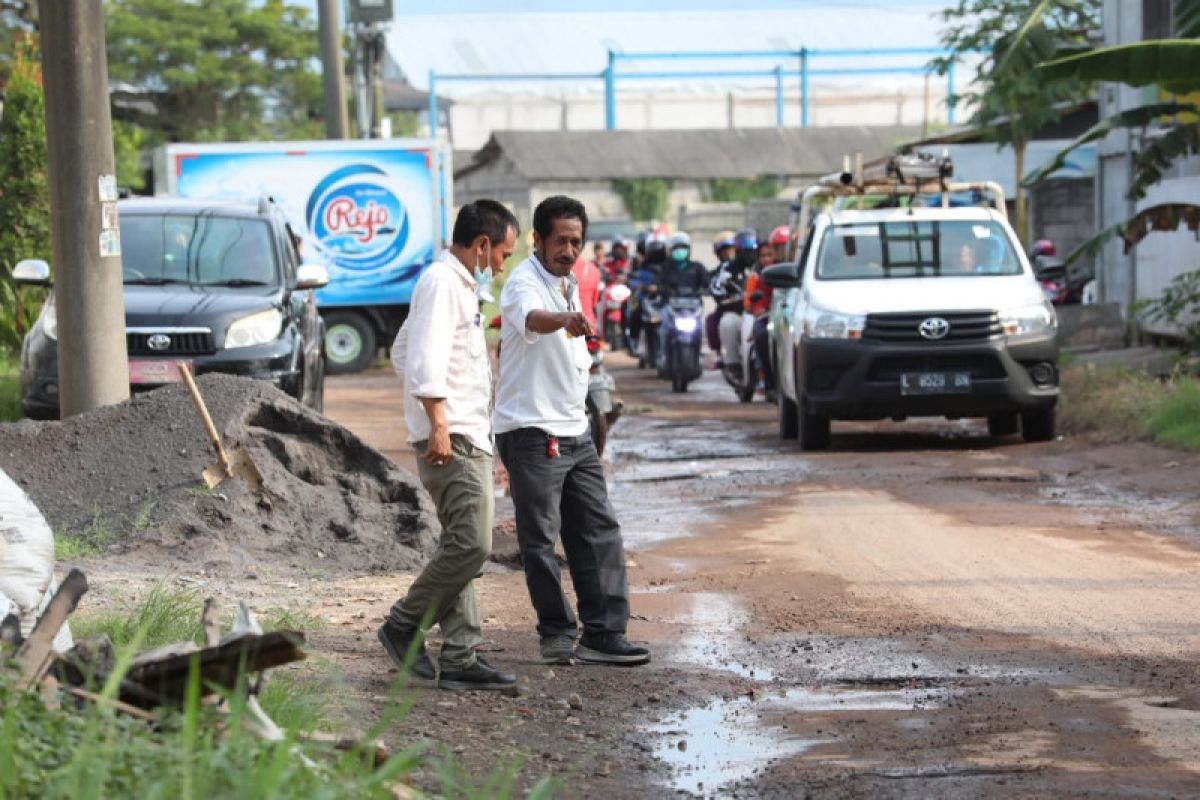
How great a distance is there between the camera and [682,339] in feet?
77.9

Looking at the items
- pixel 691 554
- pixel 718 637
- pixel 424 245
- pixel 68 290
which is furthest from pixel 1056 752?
pixel 424 245

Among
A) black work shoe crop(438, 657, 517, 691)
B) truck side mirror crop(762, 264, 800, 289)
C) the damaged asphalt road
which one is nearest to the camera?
the damaged asphalt road

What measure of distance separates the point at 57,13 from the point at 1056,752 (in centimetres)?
763

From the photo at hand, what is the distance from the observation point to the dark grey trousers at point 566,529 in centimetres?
771

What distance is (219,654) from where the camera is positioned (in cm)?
474

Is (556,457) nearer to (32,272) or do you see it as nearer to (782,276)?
(32,272)

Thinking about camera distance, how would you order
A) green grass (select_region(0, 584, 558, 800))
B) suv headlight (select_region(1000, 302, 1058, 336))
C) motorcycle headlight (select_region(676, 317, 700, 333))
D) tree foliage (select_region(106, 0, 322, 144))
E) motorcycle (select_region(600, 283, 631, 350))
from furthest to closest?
tree foliage (select_region(106, 0, 322, 144)), motorcycle (select_region(600, 283, 631, 350)), motorcycle headlight (select_region(676, 317, 700, 333)), suv headlight (select_region(1000, 302, 1058, 336)), green grass (select_region(0, 584, 558, 800))

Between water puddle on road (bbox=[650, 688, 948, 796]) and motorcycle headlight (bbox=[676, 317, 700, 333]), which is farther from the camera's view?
motorcycle headlight (bbox=[676, 317, 700, 333])

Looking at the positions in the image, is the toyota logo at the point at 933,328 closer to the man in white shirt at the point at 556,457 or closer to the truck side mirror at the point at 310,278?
the truck side mirror at the point at 310,278

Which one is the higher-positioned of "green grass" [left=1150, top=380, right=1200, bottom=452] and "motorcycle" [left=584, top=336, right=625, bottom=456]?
"motorcycle" [left=584, top=336, right=625, bottom=456]

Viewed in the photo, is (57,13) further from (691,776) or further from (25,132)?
(25,132)

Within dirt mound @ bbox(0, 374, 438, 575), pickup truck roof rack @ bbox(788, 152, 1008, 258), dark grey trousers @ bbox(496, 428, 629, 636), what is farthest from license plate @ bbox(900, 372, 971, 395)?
dark grey trousers @ bbox(496, 428, 629, 636)

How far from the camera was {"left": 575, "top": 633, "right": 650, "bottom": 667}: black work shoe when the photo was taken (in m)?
7.80

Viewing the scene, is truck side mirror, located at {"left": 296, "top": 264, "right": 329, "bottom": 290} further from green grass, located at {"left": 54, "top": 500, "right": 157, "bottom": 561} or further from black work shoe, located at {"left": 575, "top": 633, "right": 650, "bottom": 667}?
black work shoe, located at {"left": 575, "top": 633, "right": 650, "bottom": 667}
